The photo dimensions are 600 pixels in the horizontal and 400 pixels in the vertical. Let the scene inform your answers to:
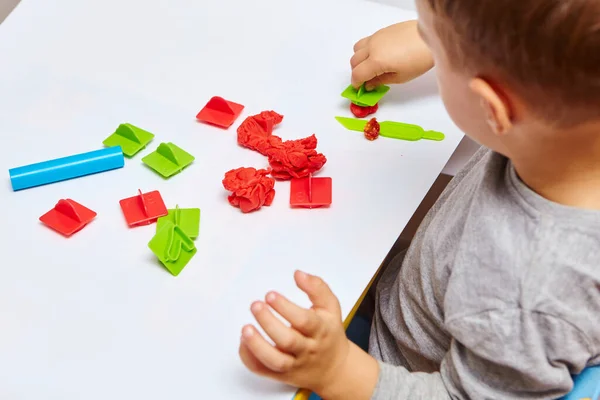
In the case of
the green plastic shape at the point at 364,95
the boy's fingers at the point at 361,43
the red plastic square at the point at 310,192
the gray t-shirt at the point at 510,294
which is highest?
the boy's fingers at the point at 361,43

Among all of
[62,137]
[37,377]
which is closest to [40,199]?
[62,137]

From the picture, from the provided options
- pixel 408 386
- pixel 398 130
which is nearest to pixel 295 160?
pixel 398 130

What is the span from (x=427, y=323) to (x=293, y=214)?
0.52ft

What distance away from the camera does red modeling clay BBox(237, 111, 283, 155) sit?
0.66 meters

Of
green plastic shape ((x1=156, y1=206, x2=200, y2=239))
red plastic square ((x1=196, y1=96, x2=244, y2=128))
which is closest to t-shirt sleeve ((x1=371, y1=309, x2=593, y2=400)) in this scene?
green plastic shape ((x1=156, y1=206, x2=200, y2=239))

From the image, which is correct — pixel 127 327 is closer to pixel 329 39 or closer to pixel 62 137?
pixel 62 137

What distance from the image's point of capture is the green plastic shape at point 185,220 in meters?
0.58

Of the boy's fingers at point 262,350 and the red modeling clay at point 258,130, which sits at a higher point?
the red modeling clay at point 258,130

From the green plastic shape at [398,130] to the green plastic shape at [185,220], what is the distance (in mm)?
199

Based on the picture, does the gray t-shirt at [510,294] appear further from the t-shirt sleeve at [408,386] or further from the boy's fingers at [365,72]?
the boy's fingers at [365,72]

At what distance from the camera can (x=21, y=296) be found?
0.53 meters

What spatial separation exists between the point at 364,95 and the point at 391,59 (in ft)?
0.16

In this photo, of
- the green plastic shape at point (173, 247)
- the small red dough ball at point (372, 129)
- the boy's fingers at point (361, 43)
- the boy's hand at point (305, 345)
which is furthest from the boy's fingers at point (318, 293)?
the boy's fingers at point (361, 43)

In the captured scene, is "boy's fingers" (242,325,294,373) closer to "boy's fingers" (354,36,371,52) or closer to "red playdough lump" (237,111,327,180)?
"red playdough lump" (237,111,327,180)
